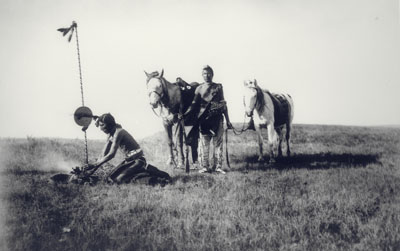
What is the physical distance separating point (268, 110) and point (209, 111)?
1825 mm

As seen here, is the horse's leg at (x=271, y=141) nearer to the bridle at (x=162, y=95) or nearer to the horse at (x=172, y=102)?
the horse at (x=172, y=102)

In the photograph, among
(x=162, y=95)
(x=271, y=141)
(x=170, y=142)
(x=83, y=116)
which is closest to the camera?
(x=83, y=116)

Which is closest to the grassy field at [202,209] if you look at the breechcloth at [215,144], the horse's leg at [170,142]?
the breechcloth at [215,144]

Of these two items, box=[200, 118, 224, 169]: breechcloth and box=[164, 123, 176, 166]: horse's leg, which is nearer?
box=[200, 118, 224, 169]: breechcloth

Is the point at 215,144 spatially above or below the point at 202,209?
above

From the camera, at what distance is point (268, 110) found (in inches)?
304

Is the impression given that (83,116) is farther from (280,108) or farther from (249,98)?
(280,108)

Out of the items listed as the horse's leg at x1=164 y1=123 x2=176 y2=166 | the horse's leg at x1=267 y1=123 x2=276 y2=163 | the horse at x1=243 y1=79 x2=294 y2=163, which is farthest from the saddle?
the horse's leg at x1=164 y1=123 x2=176 y2=166

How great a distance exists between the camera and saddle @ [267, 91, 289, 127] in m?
8.13

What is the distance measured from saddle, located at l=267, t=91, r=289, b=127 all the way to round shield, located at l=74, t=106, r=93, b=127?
13.8 feet

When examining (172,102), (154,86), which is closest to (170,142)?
(172,102)

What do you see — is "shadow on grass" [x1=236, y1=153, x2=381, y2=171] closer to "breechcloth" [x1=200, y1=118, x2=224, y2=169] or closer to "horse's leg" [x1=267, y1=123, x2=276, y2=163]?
"horse's leg" [x1=267, y1=123, x2=276, y2=163]

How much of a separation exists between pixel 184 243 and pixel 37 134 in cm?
341

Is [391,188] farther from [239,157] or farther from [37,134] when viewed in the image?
[37,134]
